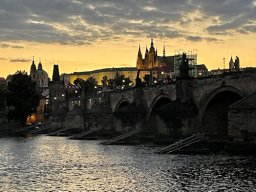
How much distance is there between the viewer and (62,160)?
51.2 m

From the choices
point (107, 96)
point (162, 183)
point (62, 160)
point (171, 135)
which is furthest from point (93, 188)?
point (107, 96)

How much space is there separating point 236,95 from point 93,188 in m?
31.2

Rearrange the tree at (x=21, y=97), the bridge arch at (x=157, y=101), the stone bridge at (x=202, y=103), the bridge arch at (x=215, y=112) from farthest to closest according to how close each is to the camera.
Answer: the tree at (x=21, y=97) < the bridge arch at (x=157, y=101) < the bridge arch at (x=215, y=112) < the stone bridge at (x=202, y=103)

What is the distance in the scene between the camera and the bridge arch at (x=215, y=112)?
60234 millimetres

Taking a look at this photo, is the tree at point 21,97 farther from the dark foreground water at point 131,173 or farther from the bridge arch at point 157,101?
the dark foreground water at point 131,173

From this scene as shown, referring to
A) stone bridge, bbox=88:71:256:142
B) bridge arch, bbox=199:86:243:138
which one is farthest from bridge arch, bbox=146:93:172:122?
bridge arch, bbox=199:86:243:138

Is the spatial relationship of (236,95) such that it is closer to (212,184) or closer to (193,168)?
(193,168)

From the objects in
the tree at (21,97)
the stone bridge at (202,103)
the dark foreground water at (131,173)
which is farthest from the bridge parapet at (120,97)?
the tree at (21,97)

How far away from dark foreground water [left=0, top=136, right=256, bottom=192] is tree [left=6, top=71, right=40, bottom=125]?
86612mm

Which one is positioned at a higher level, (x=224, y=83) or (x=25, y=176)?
(x=224, y=83)

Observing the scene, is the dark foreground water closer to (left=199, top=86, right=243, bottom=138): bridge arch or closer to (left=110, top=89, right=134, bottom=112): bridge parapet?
(left=199, top=86, right=243, bottom=138): bridge arch

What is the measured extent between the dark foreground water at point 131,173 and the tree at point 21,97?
86.6 meters

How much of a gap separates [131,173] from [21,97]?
347ft

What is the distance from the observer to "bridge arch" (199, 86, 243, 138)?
198 feet
